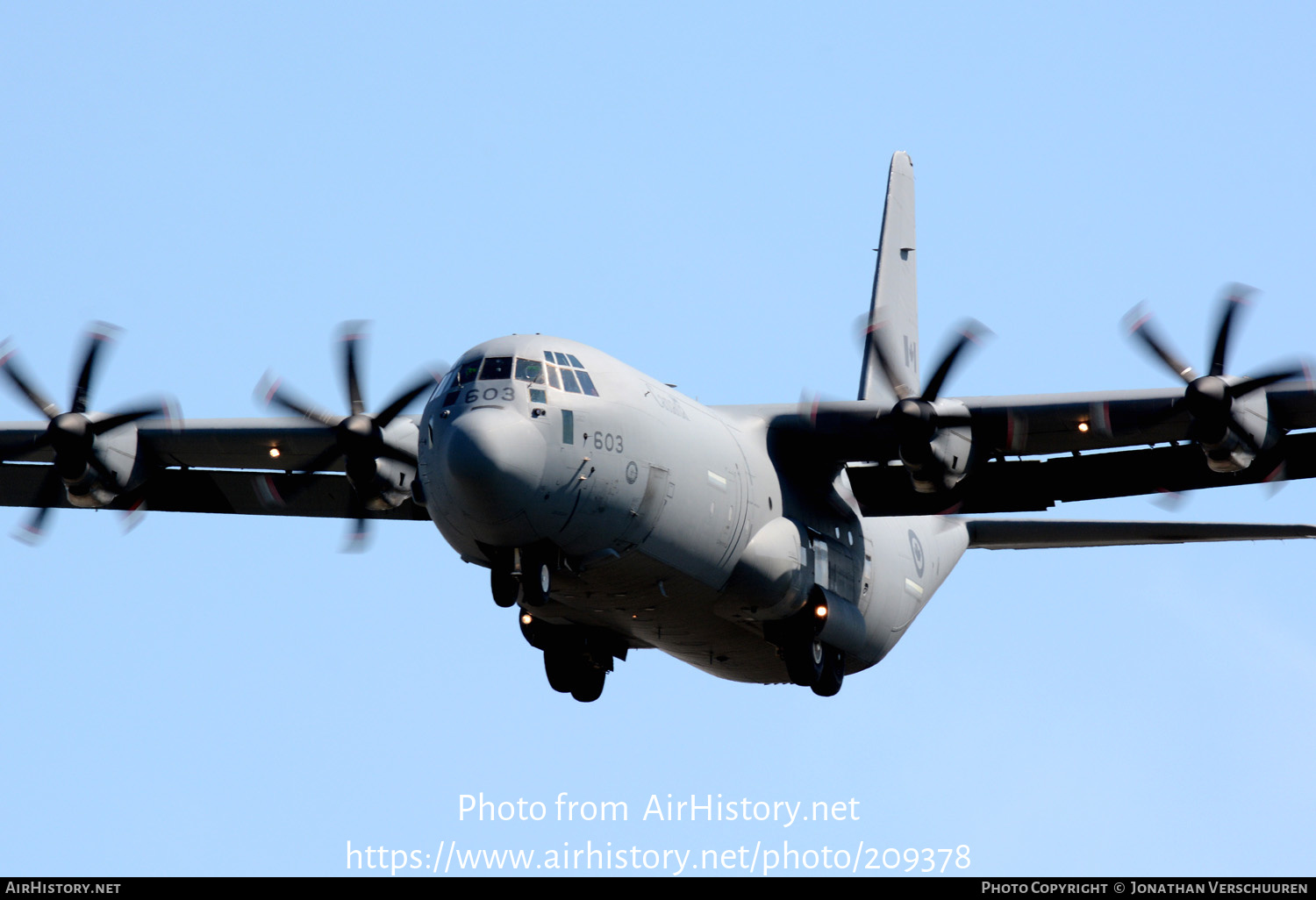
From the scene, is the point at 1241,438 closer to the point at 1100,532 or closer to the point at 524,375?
the point at 1100,532

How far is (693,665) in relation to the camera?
2728 centimetres

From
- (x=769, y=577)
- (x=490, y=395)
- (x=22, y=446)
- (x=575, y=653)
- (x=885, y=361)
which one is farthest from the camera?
(x=575, y=653)

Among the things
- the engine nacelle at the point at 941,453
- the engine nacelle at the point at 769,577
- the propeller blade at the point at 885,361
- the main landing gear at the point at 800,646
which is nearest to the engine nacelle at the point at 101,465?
the engine nacelle at the point at 769,577

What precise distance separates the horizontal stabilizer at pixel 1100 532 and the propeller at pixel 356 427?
414 inches

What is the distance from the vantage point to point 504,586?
21188 millimetres

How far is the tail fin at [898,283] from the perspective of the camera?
32750 millimetres

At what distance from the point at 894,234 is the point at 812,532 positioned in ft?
33.8

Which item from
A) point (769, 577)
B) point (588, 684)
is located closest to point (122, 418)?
point (588, 684)

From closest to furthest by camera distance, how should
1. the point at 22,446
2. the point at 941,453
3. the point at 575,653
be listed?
the point at 941,453, the point at 22,446, the point at 575,653

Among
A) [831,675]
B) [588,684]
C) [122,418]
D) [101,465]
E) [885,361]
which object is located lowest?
[588,684]

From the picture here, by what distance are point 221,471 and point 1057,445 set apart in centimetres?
1290

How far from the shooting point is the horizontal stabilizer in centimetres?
2681

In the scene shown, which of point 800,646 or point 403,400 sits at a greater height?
point 403,400
